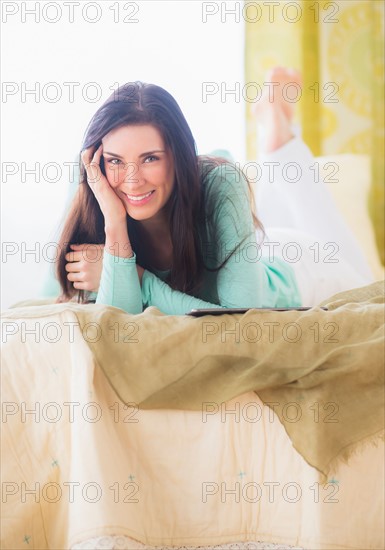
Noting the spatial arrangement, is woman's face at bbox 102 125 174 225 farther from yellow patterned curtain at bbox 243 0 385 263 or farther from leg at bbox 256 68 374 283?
yellow patterned curtain at bbox 243 0 385 263

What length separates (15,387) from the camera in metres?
1.18

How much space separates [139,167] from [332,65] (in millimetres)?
1831

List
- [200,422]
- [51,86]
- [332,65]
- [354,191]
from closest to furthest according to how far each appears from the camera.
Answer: [200,422] < [51,86] < [354,191] < [332,65]

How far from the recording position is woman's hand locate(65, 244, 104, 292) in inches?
63.6

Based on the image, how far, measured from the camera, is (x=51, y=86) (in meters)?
2.30

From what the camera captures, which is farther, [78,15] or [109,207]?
[78,15]

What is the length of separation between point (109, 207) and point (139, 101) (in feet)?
0.74

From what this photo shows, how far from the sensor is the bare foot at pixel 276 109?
2.53 meters

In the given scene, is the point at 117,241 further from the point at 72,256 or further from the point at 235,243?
the point at 235,243

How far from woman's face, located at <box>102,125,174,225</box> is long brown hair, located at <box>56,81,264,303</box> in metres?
0.02

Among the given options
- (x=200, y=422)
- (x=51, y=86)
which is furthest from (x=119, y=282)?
(x=51, y=86)

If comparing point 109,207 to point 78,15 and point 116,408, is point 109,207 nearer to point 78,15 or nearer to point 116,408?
point 116,408

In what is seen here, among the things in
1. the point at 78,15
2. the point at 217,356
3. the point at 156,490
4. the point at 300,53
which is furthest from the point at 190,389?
the point at 300,53


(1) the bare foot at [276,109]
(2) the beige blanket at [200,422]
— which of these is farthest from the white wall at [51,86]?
(2) the beige blanket at [200,422]
